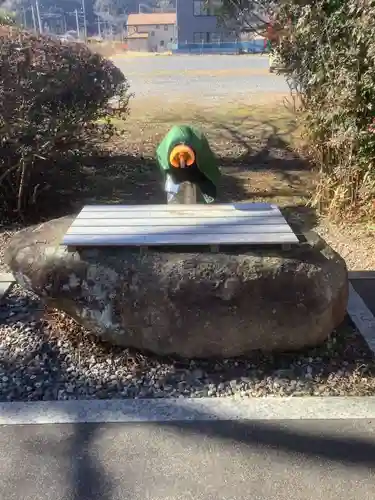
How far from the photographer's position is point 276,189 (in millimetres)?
7117

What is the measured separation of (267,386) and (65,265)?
1.32 m

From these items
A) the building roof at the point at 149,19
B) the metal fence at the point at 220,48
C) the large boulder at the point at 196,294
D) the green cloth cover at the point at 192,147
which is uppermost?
the building roof at the point at 149,19

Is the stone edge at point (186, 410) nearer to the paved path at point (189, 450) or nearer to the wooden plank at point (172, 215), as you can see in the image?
the paved path at point (189, 450)

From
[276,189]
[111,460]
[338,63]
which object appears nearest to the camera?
[111,460]

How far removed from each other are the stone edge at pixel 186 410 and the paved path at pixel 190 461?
47 millimetres

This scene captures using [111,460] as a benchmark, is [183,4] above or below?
above

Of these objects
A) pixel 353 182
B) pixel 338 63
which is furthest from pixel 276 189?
pixel 338 63

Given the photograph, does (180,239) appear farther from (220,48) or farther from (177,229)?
(220,48)

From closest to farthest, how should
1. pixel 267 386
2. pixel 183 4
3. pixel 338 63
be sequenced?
pixel 267 386 < pixel 338 63 < pixel 183 4

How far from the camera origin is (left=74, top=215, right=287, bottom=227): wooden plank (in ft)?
11.1

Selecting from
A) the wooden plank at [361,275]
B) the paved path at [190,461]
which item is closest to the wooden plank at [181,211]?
the wooden plank at [361,275]

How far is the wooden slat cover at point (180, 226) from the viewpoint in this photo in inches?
122

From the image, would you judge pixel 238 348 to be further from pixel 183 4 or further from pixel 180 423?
pixel 183 4

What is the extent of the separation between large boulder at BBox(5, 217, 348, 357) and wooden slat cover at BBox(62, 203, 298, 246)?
76 millimetres
